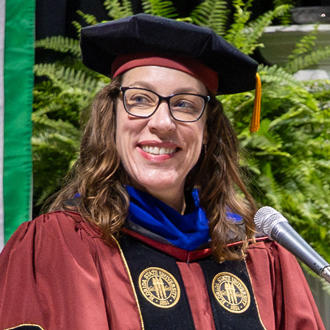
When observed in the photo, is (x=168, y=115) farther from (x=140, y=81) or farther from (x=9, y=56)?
(x=9, y=56)

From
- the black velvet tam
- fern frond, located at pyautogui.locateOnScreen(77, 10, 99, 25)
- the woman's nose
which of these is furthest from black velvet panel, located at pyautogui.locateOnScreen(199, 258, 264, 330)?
fern frond, located at pyautogui.locateOnScreen(77, 10, 99, 25)

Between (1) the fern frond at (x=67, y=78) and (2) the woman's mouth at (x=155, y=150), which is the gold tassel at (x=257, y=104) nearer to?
(2) the woman's mouth at (x=155, y=150)

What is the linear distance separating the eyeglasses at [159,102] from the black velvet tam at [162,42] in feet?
0.40

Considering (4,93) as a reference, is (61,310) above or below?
below

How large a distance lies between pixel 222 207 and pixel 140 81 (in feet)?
1.78

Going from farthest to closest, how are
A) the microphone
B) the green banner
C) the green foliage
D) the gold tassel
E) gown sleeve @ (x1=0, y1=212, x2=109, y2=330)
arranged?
the green foliage → the green banner → the gold tassel → gown sleeve @ (x1=0, y1=212, x2=109, y2=330) → the microphone

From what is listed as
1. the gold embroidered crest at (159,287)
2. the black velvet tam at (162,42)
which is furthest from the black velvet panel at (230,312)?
the black velvet tam at (162,42)

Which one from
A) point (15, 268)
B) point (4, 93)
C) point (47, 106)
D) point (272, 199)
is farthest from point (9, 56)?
point (272, 199)

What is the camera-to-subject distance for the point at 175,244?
70.9 inches

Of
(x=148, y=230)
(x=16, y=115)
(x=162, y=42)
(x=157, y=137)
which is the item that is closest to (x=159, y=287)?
(x=148, y=230)

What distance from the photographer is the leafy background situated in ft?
8.38

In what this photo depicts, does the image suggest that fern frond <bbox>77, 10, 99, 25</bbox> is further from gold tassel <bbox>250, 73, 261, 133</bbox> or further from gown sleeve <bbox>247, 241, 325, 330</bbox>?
gown sleeve <bbox>247, 241, 325, 330</bbox>

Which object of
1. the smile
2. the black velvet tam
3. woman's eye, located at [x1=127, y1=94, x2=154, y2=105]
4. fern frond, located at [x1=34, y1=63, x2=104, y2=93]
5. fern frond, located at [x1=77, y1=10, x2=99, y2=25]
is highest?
the black velvet tam

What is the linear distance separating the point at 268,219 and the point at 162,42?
636 millimetres
